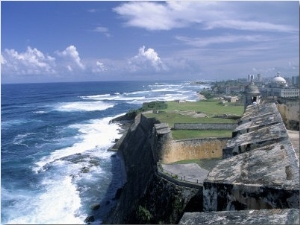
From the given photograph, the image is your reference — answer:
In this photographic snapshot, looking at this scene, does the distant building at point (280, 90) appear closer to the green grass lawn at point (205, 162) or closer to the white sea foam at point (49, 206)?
the green grass lawn at point (205, 162)

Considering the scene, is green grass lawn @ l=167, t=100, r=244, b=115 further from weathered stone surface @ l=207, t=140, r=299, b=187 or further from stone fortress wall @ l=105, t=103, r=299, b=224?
weathered stone surface @ l=207, t=140, r=299, b=187

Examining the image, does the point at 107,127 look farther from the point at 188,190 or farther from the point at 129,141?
the point at 188,190

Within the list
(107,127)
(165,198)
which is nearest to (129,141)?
(107,127)

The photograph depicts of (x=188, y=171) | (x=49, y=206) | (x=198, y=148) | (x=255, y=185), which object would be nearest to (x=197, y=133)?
(x=198, y=148)

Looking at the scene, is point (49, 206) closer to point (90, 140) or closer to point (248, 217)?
point (90, 140)

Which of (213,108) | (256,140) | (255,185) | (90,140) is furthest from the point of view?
(213,108)

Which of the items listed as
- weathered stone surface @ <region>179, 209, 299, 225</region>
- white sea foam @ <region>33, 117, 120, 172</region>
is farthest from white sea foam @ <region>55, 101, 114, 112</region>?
weathered stone surface @ <region>179, 209, 299, 225</region>
